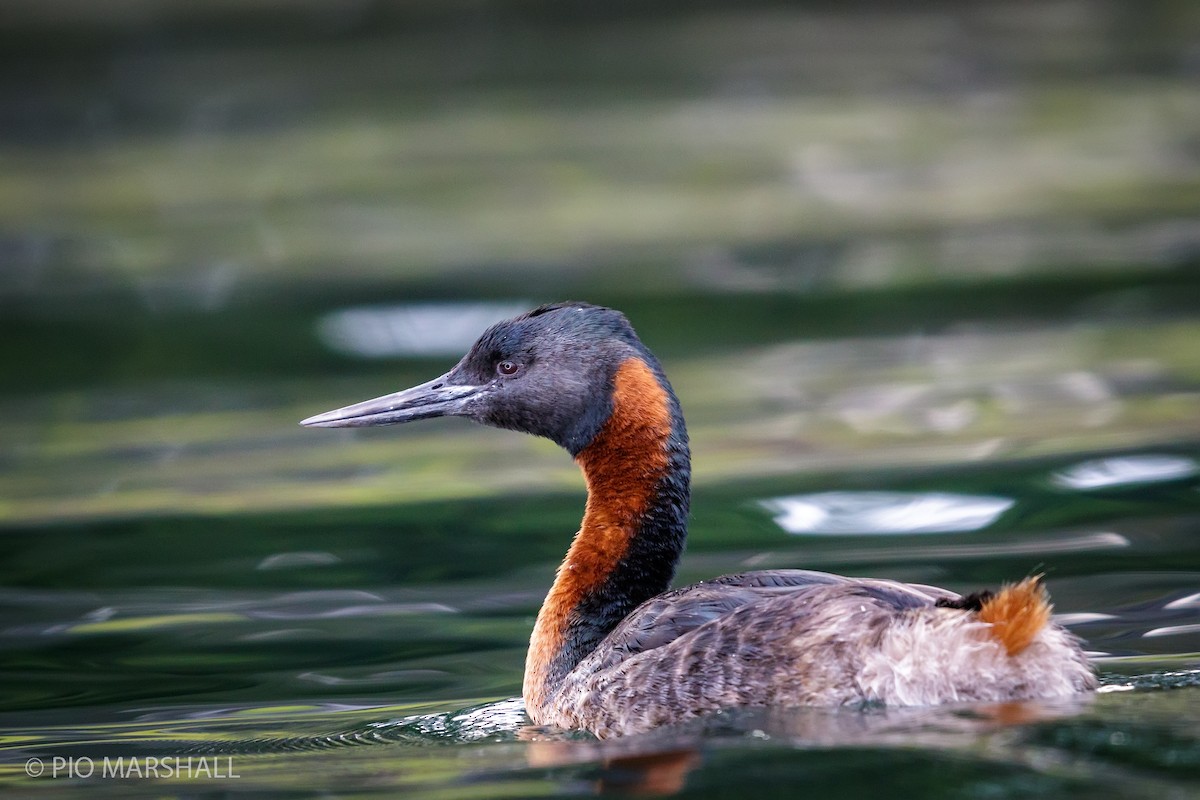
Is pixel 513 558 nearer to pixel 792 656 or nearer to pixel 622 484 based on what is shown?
pixel 622 484

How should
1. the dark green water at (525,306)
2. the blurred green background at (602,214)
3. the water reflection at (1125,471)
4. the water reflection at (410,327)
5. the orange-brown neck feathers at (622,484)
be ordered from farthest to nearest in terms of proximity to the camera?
the water reflection at (410,327) → the blurred green background at (602,214) → the water reflection at (1125,471) → the orange-brown neck feathers at (622,484) → the dark green water at (525,306)

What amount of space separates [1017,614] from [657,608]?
Result: 3.84ft

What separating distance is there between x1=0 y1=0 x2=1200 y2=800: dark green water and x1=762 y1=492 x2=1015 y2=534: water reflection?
3cm

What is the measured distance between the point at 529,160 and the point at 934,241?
11.4ft

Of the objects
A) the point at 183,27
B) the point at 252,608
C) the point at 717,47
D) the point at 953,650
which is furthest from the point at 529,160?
the point at 953,650

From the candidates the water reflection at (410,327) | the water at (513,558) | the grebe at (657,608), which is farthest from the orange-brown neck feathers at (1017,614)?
the water reflection at (410,327)

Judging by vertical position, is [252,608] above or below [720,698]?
above

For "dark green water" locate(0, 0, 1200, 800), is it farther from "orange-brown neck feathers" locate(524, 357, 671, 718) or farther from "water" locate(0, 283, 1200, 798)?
"orange-brown neck feathers" locate(524, 357, 671, 718)

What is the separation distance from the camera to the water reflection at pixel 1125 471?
7.90m

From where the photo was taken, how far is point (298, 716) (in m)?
5.69

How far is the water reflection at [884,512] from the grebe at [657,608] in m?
1.87

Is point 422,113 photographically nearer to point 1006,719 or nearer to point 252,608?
point 252,608

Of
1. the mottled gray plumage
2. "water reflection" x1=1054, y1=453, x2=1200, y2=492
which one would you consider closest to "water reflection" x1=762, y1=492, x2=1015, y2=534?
"water reflection" x1=1054, y1=453, x2=1200, y2=492

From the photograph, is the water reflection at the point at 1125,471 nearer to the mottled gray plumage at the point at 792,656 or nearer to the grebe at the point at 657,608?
the grebe at the point at 657,608
